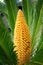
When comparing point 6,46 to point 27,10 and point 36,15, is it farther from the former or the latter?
point 27,10

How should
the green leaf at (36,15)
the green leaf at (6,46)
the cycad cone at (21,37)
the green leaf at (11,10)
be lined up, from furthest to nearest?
the green leaf at (11,10), the green leaf at (36,15), the cycad cone at (21,37), the green leaf at (6,46)

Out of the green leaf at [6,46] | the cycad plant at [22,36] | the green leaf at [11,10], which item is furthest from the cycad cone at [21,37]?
the green leaf at [11,10]

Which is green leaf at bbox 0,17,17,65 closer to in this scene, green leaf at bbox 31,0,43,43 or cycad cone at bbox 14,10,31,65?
cycad cone at bbox 14,10,31,65

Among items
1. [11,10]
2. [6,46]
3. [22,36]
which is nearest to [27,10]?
[11,10]

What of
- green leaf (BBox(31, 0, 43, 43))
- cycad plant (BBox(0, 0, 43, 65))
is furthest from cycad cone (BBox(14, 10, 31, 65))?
green leaf (BBox(31, 0, 43, 43))

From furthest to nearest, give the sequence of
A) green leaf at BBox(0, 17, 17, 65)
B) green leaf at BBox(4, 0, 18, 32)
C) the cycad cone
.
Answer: green leaf at BBox(4, 0, 18, 32), the cycad cone, green leaf at BBox(0, 17, 17, 65)

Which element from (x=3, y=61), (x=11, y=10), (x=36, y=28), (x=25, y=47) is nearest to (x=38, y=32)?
(x=36, y=28)

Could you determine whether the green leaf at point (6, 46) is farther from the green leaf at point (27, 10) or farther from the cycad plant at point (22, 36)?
the green leaf at point (27, 10)
